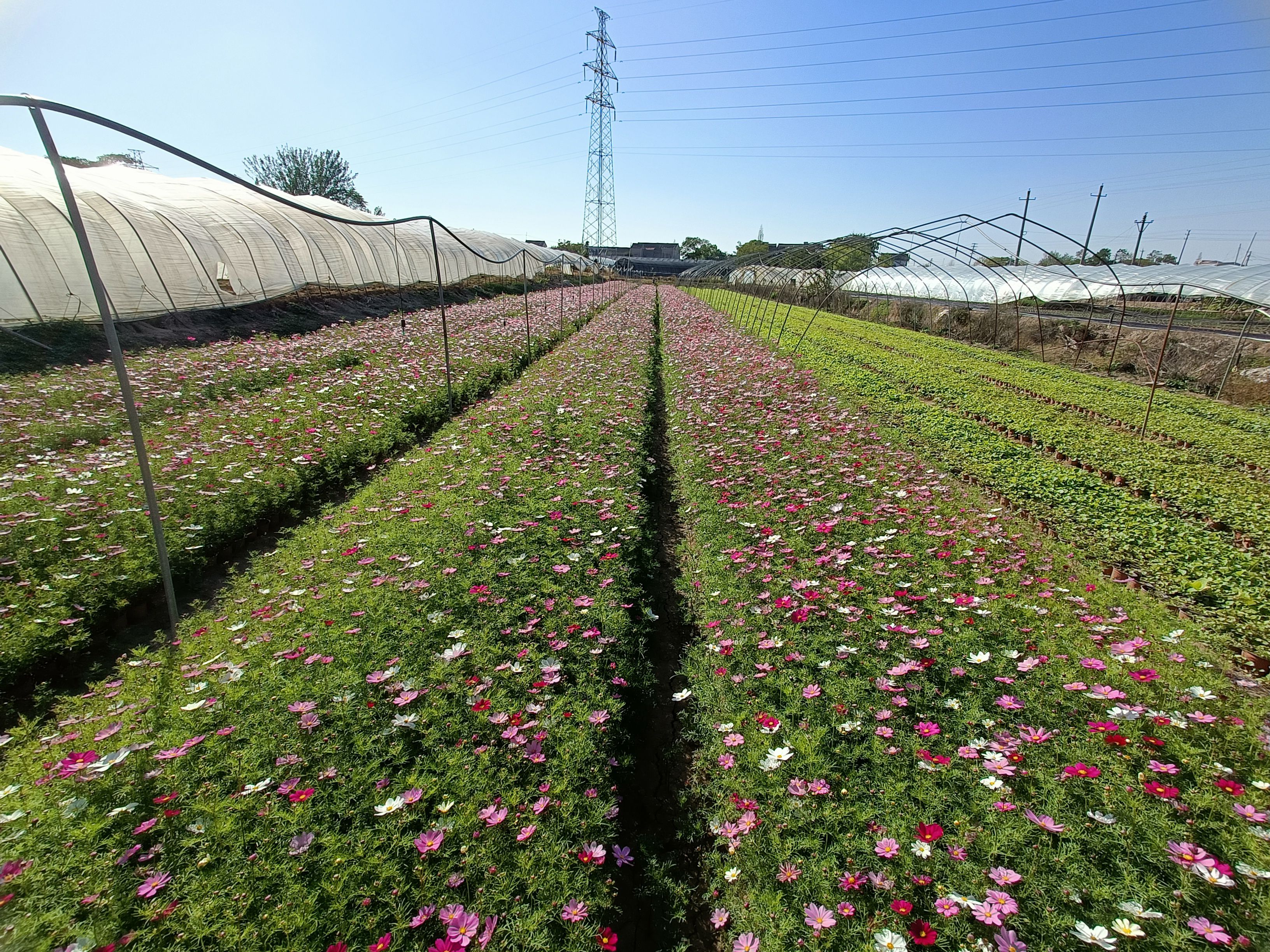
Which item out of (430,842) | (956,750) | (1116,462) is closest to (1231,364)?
(1116,462)

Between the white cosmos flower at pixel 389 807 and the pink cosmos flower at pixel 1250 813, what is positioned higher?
the pink cosmos flower at pixel 1250 813

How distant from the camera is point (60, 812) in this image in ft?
7.04

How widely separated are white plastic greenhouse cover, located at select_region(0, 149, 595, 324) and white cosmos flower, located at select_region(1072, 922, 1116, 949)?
784cm

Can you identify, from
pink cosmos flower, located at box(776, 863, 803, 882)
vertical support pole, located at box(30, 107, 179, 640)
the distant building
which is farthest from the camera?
the distant building

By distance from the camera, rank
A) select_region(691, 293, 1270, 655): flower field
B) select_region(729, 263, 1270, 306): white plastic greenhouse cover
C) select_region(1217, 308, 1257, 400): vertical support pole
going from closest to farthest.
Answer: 1. select_region(691, 293, 1270, 655): flower field
2. select_region(1217, 308, 1257, 400): vertical support pole
3. select_region(729, 263, 1270, 306): white plastic greenhouse cover

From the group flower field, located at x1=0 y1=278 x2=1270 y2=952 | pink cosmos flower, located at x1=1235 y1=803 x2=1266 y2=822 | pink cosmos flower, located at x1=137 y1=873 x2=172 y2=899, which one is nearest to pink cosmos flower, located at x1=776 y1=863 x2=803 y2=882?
flower field, located at x1=0 y1=278 x2=1270 y2=952

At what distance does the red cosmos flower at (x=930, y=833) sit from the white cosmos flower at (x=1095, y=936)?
0.46 metres

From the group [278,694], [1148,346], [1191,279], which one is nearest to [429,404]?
[278,694]

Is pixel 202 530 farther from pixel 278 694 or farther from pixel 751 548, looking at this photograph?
pixel 751 548

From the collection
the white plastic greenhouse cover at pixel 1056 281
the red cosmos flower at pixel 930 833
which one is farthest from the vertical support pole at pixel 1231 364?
the red cosmos flower at pixel 930 833

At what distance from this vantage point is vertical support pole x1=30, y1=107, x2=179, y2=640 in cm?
303

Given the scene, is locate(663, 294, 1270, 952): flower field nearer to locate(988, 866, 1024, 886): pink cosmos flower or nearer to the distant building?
locate(988, 866, 1024, 886): pink cosmos flower

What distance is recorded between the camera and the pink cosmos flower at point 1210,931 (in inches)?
72.2

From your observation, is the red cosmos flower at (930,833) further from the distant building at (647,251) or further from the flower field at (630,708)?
the distant building at (647,251)
